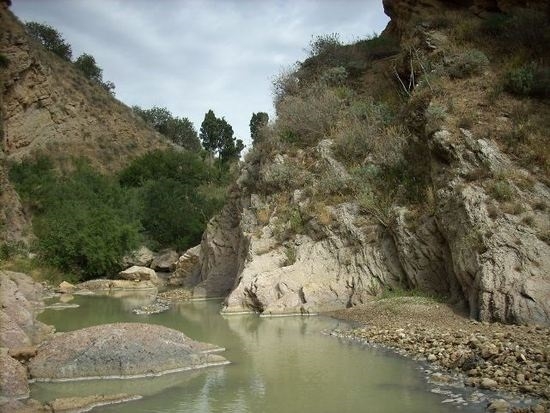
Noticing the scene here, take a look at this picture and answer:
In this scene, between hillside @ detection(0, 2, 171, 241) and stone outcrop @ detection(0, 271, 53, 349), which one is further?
hillside @ detection(0, 2, 171, 241)

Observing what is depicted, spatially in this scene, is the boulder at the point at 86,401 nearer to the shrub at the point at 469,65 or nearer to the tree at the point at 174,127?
the shrub at the point at 469,65

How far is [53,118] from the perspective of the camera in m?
48.8

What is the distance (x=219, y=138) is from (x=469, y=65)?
4625cm

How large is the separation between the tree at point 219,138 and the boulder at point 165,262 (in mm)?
27583

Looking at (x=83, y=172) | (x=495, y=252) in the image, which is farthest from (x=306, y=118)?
(x=83, y=172)

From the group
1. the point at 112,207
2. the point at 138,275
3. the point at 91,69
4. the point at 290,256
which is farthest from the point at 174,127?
the point at 290,256

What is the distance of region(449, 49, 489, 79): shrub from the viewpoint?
A: 18.8 metres

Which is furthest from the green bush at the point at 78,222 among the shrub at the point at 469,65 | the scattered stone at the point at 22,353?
the scattered stone at the point at 22,353

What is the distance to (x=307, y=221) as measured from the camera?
62.5 ft

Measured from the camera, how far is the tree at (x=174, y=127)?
7706 centimetres

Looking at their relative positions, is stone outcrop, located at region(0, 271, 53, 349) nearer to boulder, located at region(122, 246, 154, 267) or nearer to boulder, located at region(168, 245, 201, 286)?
boulder, located at region(168, 245, 201, 286)

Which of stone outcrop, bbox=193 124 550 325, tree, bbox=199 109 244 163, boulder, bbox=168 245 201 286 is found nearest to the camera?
stone outcrop, bbox=193 124 550 325

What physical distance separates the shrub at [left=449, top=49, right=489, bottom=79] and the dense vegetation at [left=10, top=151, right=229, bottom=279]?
815 inches

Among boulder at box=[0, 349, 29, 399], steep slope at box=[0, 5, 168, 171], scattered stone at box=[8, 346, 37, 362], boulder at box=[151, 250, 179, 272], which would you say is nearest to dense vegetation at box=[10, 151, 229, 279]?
boulder at box=[151, 250, 179, 272]
